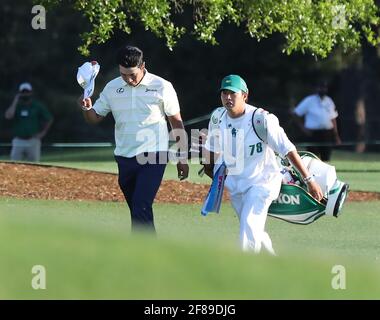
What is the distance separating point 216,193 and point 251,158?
46cm

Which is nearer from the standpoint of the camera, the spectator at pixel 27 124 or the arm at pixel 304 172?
the arm at pixel 304 172

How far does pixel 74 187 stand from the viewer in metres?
20.2

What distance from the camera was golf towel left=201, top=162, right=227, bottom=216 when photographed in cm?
1137

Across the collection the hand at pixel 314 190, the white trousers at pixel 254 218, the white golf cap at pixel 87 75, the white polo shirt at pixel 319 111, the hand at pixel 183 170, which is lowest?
the white trousers at pixel 254 218

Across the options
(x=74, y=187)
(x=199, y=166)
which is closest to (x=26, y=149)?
(x=199, y=166)

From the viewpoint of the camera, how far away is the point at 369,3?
21.2m

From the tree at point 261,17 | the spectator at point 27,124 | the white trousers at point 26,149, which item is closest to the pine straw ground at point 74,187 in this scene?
the tree at point 261,17

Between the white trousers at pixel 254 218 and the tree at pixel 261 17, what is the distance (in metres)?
8.26

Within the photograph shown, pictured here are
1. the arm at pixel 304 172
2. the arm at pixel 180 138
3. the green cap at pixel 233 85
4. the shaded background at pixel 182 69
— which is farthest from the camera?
the shaded background at pixel 182 69

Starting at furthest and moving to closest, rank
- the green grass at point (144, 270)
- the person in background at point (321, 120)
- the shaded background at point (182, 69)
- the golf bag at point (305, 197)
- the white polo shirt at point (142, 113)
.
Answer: the shaded background at point (182, 69) < the person in background at point (321, 120) < the white polo shirt at point (142, 113) < the golf bag at point (305, 197) < the green grass at point (144, 270)

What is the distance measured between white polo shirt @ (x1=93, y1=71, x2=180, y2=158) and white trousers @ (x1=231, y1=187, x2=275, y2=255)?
58.1 inches

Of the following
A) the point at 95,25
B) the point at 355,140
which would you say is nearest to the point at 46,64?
the point at 355,140

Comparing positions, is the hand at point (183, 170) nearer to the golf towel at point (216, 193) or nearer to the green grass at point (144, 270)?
the golf towel at point (216, 193)

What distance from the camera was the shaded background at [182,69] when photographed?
4553 cm
